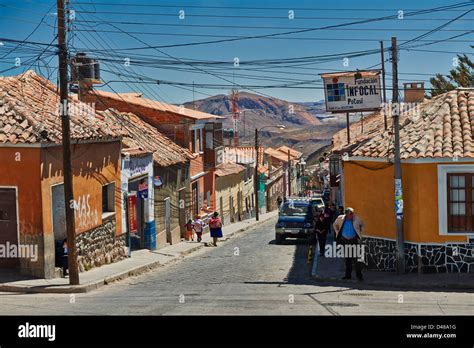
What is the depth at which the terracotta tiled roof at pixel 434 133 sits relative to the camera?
18672mm

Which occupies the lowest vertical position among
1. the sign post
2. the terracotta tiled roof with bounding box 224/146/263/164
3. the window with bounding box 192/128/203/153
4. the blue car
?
the blue car

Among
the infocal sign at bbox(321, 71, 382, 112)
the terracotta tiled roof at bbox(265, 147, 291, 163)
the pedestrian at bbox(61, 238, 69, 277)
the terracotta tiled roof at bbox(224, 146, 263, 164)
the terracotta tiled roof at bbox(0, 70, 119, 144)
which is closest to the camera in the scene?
the terracotta tiled roof at bbox(0, 70, 119, 144)

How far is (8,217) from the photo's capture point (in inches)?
774

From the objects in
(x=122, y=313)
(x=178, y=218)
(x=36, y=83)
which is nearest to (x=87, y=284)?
(x=122, y=313)

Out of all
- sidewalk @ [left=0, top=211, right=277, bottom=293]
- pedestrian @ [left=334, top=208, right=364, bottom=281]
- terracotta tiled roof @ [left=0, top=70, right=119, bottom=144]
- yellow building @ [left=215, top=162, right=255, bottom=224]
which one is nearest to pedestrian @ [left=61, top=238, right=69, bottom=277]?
sidewalk @ [left=0, top=211, right=277, bottom=293]

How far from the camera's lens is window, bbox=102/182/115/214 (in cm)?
2548

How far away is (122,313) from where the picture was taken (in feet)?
43.6

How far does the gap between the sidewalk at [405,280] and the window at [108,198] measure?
8466 mm

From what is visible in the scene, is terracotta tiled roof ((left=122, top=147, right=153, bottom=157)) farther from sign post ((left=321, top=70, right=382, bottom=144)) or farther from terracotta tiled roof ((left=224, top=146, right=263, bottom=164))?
terracotta tiled roof ((left=224, top=146, right=263, bottom=164))

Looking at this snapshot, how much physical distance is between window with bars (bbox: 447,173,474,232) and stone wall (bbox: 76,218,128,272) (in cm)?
1081

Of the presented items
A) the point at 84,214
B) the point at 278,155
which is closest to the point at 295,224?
the point at 84,214

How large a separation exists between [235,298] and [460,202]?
6.97m

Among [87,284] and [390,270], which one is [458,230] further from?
[87,284]
